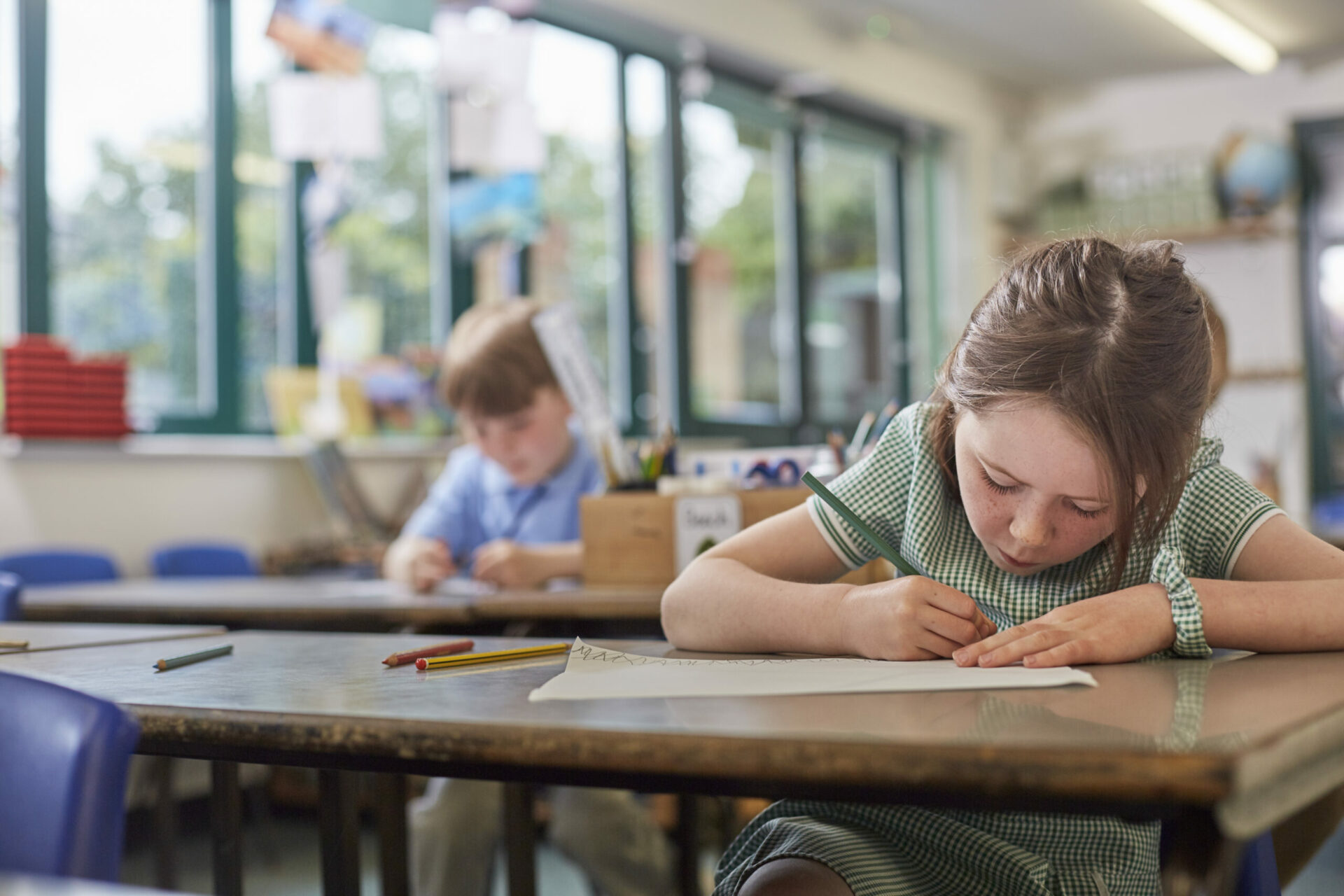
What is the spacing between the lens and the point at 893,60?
19.8 ft

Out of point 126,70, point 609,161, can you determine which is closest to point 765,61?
point 609,161

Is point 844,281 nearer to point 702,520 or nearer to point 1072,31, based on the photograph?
point 1072,31

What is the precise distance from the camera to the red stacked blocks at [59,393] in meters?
2.94

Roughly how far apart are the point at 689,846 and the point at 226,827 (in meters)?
0.82

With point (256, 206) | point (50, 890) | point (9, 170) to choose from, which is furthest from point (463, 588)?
point (256, 206)

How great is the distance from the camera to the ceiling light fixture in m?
5.54

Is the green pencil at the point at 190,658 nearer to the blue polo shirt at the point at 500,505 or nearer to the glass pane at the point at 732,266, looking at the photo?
the blue polo shirt at the point at 500,505

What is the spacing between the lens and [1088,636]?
93cm

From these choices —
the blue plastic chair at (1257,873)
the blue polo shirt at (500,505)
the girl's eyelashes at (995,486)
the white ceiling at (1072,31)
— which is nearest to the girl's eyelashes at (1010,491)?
the girl's eyelashes at (995,486)

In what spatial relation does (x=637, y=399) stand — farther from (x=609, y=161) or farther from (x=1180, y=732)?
(x=1180, y=732)

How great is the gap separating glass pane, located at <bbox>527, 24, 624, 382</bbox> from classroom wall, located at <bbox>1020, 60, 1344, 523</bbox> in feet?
10.2

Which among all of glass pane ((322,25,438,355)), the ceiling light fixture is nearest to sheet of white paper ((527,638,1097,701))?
glass pane ((322,25,438,355))

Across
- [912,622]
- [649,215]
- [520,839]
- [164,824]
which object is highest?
[649,215]

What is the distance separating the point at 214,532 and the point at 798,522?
2.56 metres
